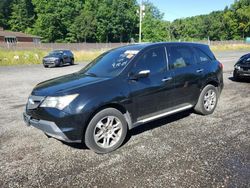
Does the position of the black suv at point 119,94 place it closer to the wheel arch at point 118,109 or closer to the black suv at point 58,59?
the wheel arch at point 118,109

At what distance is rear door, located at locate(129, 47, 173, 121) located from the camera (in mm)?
4535

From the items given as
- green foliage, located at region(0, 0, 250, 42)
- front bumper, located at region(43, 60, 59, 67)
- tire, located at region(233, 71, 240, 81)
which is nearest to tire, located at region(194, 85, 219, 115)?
tire, located at region(233, 71, 240, 81)

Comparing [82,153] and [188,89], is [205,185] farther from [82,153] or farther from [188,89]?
[188,89]

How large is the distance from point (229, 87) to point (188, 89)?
4.91m

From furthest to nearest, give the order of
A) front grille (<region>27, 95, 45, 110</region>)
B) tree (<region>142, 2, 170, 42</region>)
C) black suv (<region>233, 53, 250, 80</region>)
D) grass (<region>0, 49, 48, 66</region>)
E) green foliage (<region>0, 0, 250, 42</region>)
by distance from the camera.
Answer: tree (<region>142, 2, 170, 42</region>) → green foliage (<region>0, 0, 250, 42</region>) → grass (<region>0, 49, 48, 66</region>) → black suv (<region>233, 53, 250, 80</region>) → front grille (<region>27, 95, 45, 110</region>)

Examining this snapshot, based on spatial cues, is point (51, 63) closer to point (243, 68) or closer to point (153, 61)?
point (243, 68)

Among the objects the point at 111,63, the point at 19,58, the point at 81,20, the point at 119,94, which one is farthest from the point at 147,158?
the point at 81,20

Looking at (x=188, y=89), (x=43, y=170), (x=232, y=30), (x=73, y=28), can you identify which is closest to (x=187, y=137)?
(x=188, y=89)

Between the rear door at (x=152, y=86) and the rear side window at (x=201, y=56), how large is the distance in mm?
1115

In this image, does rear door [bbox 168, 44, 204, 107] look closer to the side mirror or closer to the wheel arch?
the side mirror

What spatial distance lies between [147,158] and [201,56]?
309cm

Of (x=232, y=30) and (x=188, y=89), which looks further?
(x=232, y=30)

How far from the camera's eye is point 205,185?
3240 millimetres

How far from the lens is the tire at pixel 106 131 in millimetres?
4070
